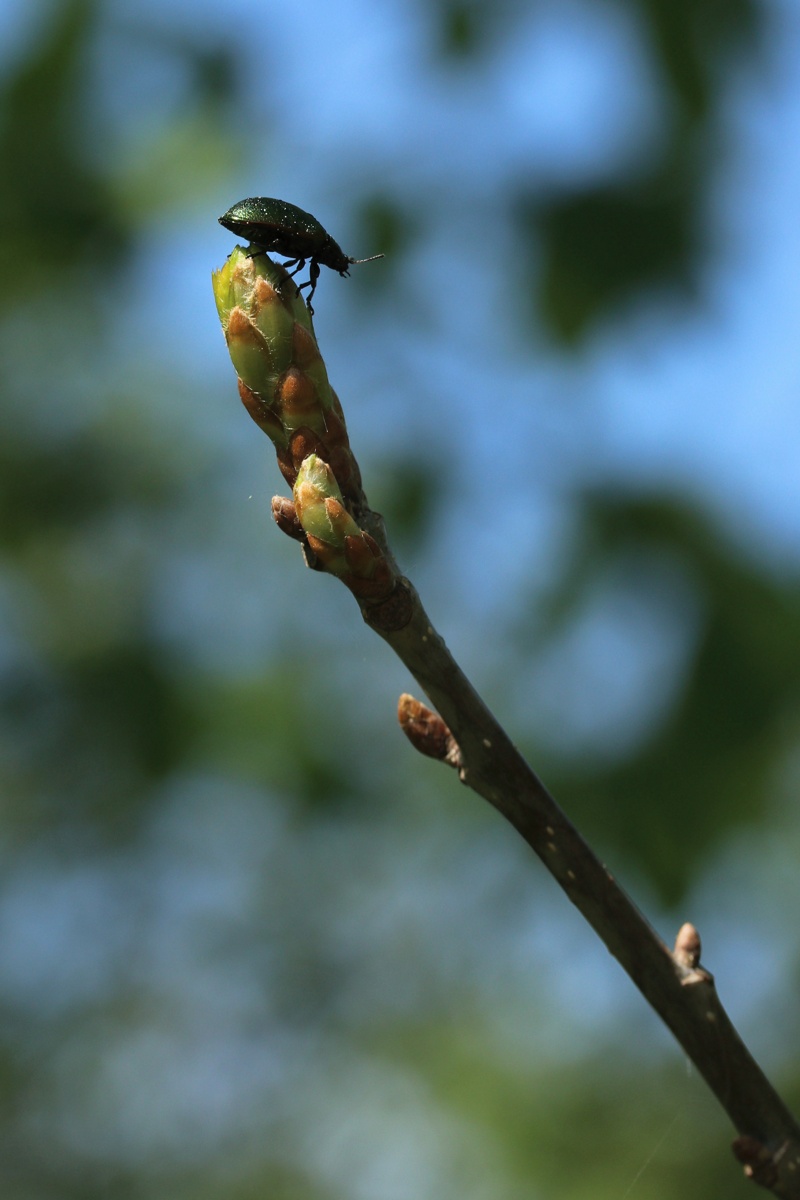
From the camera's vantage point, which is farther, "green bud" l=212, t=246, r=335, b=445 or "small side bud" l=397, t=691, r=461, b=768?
"small side bud" l=397, t=691, r=461, b=768

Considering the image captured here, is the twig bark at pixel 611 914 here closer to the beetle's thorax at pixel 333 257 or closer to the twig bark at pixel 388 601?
the twig bark at pixel 388 601

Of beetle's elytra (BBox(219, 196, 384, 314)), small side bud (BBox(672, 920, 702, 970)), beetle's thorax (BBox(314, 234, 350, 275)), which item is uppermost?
beetle's thorax (BBox(314, 234, 350, 275))

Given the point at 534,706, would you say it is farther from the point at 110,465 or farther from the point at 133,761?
the point at 110,465

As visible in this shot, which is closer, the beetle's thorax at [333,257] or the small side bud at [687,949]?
the small side bud at [687,949]

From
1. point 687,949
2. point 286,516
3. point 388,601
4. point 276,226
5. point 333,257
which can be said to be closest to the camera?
point 388,601

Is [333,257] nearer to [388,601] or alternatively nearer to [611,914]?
[388,601]

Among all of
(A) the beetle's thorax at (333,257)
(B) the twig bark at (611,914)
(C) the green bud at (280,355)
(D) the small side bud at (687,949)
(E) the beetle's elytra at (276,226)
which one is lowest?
(B) the twig bark at (611,914)

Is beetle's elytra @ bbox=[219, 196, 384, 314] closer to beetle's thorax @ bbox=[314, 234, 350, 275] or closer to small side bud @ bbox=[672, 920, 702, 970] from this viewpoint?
beetle's thorax @ bbox=[314, 234, 350, 275]

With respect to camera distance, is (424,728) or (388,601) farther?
(424,728)

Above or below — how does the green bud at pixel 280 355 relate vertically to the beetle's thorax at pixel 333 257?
below

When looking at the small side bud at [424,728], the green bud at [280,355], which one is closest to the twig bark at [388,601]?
the green bud at [280,355]

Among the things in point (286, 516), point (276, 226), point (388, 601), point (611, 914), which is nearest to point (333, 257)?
point (276, 226)

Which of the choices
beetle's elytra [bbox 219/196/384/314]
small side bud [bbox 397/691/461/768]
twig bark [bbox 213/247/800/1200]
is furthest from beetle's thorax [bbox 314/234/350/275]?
small side bud [bbox 397/691/461/768]
